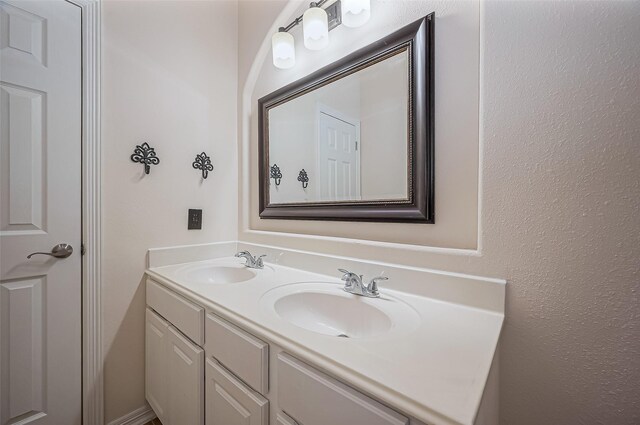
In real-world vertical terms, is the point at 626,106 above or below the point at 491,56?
below

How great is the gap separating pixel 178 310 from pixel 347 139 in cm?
105

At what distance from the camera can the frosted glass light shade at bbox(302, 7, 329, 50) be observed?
1154 millimetres

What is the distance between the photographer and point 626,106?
2.00 feet

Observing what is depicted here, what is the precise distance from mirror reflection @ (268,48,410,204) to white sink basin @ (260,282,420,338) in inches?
16.0

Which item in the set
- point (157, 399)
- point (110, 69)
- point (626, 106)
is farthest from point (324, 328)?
point (110, 69)

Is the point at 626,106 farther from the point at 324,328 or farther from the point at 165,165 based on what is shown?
the point at 165,165

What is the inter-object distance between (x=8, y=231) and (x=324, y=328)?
4.40 feet

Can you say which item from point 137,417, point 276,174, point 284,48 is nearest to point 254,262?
point 276,174

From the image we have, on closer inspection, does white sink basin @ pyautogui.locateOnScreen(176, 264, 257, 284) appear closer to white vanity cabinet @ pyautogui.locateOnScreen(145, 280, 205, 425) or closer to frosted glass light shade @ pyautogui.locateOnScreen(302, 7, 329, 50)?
white vanity cabinet @ pyautogui.locateOnScreen(145, 280, 205, 425)

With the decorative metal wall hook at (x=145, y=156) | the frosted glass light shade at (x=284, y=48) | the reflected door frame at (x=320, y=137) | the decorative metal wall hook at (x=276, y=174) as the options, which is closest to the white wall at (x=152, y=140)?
the decorative metal wall hook at (x=145, y=156)

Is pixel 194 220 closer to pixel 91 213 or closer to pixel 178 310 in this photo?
pixel 91 213

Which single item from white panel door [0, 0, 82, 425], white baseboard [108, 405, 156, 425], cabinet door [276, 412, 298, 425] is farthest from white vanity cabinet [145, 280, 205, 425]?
cabinet door [276, 412, 298, 425]

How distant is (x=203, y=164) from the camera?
5.18ft

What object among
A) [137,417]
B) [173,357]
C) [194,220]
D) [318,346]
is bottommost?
[137,417]
